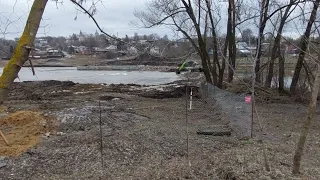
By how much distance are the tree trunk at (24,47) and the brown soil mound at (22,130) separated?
27.2 ft

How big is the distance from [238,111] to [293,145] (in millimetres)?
4284

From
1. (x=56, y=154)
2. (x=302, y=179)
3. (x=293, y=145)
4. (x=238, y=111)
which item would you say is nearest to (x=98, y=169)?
(x=56, y=154)

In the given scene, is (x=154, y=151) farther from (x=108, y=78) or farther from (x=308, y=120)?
(x=108, y=78)

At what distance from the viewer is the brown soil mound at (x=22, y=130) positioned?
34.7ft

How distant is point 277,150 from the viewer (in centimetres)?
976

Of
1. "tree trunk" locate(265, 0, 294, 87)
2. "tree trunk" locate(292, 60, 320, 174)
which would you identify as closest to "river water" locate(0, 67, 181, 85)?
"tree trunk" locate(265, 0, 294, 87)

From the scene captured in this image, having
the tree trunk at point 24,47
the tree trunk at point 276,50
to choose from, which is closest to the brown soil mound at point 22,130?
the tree trunk at point 24,47

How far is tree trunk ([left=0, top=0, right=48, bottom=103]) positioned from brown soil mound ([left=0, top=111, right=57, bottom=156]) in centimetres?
828

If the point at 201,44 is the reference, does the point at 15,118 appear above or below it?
below

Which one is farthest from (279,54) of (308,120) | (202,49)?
(308,120)

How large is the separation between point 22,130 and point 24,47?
39.1 ft

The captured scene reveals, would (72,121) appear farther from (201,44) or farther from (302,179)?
(201,44)

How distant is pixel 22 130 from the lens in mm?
13398

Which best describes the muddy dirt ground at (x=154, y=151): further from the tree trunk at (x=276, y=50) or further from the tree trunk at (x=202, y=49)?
the tree trunk at (x=202, y=49)
